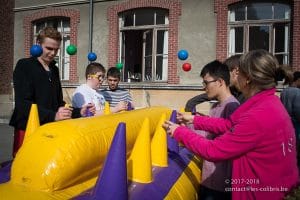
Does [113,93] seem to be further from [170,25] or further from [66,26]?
[66,26]

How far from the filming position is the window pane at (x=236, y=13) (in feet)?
39.8

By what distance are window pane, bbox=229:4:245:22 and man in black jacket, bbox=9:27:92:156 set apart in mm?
9244

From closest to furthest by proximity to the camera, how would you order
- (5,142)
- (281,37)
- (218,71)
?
(218,71) → (5,142) → (281,37)

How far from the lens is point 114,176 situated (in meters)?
2.35

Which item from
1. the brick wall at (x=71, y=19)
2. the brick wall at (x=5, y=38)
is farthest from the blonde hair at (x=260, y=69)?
the brick wall at (x=5, y=38)

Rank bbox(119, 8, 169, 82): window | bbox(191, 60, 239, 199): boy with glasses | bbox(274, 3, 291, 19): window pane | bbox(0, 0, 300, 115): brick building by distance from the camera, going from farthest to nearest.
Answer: bbox(119, 8, 169, 82): window, bbox(0, 0, 300, 115): brick building, bbox(274, 3, 291, 19): window pane, bbox(191, 60, 239, 199): boy with glasses

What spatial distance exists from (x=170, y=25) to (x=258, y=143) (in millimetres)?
10821

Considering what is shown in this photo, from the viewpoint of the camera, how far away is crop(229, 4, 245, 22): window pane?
12.1 metres

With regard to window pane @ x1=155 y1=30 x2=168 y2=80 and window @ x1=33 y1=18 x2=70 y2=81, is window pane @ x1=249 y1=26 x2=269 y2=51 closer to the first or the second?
window pane @ x1=155 y1=30 x2=168 y2=80

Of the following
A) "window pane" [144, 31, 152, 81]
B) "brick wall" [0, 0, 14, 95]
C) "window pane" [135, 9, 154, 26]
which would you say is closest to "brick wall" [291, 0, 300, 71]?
"window pane" [135, 9, 154, 26]

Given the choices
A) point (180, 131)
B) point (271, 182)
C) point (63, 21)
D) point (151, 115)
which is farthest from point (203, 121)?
point (63, 21)

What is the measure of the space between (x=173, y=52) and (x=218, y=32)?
1537mm

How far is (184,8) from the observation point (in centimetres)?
1266

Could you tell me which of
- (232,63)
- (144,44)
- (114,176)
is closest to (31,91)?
(114,176)
